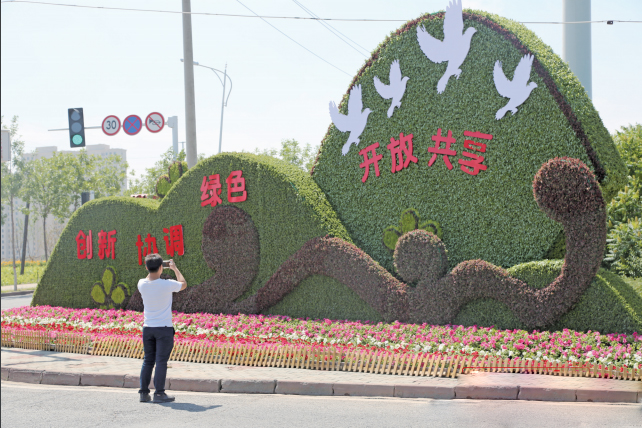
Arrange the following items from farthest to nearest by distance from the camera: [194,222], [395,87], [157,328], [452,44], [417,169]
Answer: [194,222], [395,87], [417,169], [452,44], [157,328]

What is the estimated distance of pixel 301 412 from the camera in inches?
222

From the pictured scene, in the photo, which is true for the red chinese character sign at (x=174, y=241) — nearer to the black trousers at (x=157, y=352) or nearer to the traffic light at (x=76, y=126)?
the traffic light at (x=76, y=126)

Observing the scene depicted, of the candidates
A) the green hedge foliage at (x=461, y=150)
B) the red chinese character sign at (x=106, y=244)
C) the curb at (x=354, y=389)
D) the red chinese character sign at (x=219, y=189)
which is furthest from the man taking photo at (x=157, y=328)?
the red chinese character sign at (x=106, y=244)

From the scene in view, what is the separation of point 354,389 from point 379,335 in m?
1.96

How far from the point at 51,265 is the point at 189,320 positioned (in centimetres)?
528

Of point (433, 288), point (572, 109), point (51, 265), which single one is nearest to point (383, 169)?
point (433, 288)

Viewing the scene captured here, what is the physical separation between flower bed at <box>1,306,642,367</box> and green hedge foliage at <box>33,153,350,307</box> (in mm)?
1169

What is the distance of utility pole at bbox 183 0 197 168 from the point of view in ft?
42.2

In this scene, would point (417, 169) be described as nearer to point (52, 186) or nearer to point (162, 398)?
point (162, 398)

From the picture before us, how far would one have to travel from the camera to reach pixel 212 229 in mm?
11156

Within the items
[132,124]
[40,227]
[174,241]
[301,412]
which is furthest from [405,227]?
[40,227]

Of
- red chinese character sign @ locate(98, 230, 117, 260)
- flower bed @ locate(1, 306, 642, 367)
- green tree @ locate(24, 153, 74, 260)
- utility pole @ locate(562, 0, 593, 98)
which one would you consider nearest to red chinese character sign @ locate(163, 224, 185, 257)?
flower bed @ locate(1, 306, 642, 367)

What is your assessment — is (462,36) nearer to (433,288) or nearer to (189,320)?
(433,288)

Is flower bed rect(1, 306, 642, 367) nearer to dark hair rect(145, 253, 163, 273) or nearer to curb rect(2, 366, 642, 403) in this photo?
curb rect(2, 366, 642, 403)
